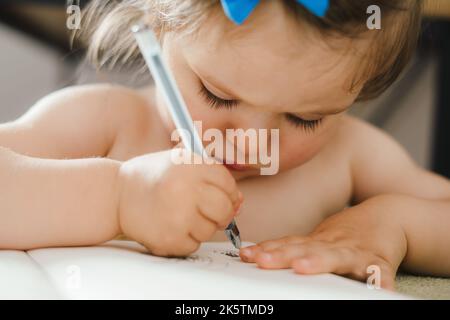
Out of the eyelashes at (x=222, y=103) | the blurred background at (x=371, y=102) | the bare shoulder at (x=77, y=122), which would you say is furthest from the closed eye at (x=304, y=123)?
the blurred background at (x=371, y=102)

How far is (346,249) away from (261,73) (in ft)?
0.54

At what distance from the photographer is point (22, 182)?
0.49m

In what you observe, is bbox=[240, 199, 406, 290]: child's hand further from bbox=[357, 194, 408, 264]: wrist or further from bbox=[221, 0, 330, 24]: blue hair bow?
bbox=[221, 0, 330, 24]: blue hair bow

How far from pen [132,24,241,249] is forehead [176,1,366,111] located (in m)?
0.11

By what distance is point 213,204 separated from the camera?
0.45m

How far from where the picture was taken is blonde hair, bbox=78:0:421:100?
0.55 m

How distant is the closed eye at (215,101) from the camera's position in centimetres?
59

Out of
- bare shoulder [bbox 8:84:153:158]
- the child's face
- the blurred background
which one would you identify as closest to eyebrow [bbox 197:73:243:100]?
the child's face

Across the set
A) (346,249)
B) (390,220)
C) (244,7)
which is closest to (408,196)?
(390,220)

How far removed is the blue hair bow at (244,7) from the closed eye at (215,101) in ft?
0.31

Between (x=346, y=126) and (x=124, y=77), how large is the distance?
1011mm

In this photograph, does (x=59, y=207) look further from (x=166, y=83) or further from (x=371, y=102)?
(x=371, y=102)

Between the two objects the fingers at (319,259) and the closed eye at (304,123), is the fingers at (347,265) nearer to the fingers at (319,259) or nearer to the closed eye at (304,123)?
the fingers at (319,259)
